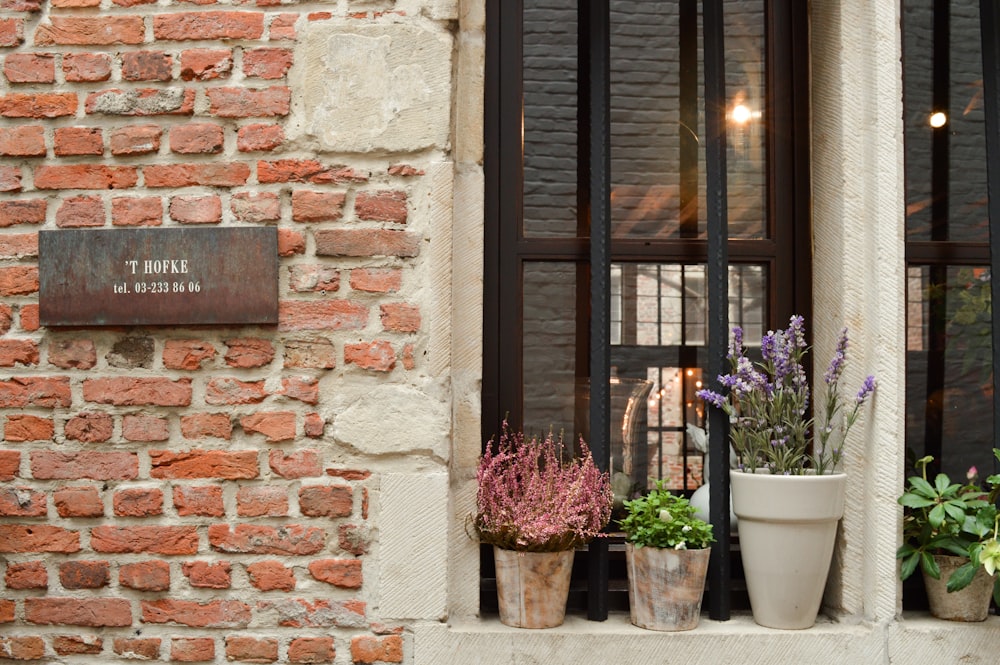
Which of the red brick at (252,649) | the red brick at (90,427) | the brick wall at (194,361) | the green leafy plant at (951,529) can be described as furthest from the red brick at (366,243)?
the green leafy plant at (951,529)

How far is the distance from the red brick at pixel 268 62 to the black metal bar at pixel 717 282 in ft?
4.03

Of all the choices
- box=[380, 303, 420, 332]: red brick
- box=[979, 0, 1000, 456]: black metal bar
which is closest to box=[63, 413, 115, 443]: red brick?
box=[380, 303, 420, 332]: red brick

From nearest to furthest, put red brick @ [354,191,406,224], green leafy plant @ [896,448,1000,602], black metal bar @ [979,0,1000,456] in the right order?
green leafy plant @ [896,448,1000,602] < red brick @ [354,191,406,224] < black metal bar @ [979,0,1000,456]

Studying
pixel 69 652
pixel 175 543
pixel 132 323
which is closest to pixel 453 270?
pixel 132 323

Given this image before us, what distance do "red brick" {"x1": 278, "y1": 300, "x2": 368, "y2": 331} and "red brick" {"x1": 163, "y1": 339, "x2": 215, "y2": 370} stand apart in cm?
22

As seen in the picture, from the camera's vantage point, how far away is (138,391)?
7.93 feet

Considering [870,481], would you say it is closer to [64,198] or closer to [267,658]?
[267,658]

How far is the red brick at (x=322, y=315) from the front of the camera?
7.88 feet

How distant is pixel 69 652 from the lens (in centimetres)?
238

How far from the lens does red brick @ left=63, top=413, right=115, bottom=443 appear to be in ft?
7.91

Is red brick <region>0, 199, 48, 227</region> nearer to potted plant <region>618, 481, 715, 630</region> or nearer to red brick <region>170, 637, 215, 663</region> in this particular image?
red brick <region>170, 637, 215, 663</region>

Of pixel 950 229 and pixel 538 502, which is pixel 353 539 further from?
pixel 950 229

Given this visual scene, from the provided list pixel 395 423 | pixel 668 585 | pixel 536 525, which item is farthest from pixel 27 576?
pixel 668 585

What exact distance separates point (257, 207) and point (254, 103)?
0.95ft
